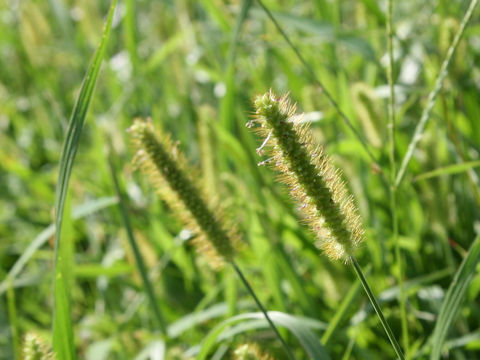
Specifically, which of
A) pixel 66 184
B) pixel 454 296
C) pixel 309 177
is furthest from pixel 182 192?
pixel 454 296

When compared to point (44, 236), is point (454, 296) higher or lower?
lower

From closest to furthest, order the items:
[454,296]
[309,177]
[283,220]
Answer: [309,177]
[454,296]
[283,220]

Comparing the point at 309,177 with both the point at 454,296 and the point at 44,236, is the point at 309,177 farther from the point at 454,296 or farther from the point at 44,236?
the point at 44,236

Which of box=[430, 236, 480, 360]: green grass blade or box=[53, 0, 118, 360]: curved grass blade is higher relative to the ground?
box=[53, 0, 118, 360]: curved grass blade

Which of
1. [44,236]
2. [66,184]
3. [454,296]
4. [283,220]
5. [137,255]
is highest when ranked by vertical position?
[44,236]

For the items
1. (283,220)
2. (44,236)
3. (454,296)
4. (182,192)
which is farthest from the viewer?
(283,220)

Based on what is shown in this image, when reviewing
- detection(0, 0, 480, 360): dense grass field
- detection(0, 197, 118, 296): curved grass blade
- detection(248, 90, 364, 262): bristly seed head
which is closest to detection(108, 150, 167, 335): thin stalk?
detection(0, 0, 480, 360): dense grass field

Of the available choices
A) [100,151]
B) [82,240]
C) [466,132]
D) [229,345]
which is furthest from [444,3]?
[82,240]

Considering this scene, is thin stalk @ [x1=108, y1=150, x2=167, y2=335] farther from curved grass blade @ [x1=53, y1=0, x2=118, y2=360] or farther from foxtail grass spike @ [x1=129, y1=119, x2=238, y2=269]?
foxtail grass spike @ [x1=129, y1=119, x2=238, y2=269]

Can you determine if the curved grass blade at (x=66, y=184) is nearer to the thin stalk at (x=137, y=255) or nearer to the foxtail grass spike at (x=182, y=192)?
the foxtail grass spike at (x=182, y=192)
